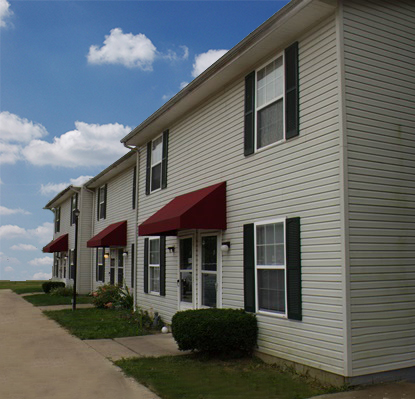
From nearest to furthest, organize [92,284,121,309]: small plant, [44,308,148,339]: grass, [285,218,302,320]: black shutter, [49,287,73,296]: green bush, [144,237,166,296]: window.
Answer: [285,218,302,320]: black shutter
[44,308,148,339]: grass
[144,237,166,296]: window
[92,284,121,309]: small plant
[49,287,73,296]: green bush

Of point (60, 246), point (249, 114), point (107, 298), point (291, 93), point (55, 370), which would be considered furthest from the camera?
point (60, 246)

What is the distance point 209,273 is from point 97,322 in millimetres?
4771

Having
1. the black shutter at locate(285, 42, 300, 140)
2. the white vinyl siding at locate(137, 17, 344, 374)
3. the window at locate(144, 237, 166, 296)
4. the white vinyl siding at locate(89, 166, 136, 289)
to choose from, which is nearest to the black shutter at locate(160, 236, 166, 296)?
the window at locate(144, 237, 166, 296)

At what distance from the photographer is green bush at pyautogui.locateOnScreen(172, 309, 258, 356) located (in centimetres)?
802

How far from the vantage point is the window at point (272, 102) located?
773 cm

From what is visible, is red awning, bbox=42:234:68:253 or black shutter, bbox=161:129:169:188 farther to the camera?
red awning, bbox=42:234:68:253

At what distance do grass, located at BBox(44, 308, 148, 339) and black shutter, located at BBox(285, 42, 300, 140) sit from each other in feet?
21.7

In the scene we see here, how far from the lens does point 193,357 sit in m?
8.49

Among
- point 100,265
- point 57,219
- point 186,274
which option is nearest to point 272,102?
point 186,274

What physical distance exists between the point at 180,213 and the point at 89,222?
619 inches

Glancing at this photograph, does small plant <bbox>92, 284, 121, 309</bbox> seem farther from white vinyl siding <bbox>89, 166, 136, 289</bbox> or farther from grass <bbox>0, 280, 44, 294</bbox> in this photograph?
grass <bbox>0, 280, 44, 294</bbox>

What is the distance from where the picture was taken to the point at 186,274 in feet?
37.9

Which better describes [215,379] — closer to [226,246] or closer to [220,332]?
[220,332]

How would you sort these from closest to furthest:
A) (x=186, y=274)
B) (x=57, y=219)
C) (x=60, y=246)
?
(x=186, y=274), (x=60, y=246), (x=57, y=219)
